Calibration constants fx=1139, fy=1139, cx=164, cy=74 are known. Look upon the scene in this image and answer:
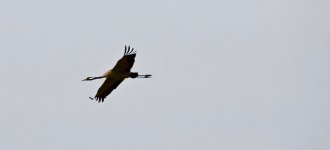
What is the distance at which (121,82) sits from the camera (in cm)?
5016

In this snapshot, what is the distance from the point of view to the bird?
4863cm

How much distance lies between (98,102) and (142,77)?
2414 millimetres

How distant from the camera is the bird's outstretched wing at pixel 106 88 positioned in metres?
50.2

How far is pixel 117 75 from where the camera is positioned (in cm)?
4931

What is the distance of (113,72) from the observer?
4925 cm

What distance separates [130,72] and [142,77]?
1.00 m

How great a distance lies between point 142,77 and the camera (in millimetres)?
49719

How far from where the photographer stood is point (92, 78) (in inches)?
2012

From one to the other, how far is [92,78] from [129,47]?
128 inches

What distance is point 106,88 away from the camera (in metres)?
50.6

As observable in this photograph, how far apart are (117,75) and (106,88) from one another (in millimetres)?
1506

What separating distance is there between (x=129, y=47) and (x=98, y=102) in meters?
3.36

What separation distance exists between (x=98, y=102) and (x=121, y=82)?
143 centimetres

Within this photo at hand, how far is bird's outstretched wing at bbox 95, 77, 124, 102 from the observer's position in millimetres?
50156
